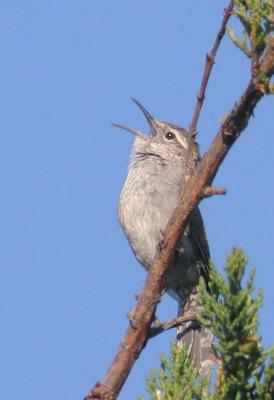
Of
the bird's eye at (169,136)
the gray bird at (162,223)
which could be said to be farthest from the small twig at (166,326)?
the bird's eye at (169,136)

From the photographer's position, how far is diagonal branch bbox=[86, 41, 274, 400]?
3121 millimetres

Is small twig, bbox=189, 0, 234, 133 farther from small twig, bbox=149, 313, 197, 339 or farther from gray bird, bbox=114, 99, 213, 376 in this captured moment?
gray bird, bbox=114, 99, 213, 376

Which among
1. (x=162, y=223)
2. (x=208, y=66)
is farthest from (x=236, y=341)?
(x=162, y=223)

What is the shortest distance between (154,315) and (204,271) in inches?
141

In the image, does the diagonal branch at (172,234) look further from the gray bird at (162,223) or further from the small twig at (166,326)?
the gray bird at (162,223)

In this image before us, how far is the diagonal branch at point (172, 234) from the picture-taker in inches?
123

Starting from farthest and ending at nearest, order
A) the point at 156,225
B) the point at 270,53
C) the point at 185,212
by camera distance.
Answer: the point at 156,225 < the point at 185,212 < the point at 270,53

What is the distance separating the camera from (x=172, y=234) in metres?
3.40

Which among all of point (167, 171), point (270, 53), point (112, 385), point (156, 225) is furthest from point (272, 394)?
point (167, 171)

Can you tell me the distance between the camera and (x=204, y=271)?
7.08 m

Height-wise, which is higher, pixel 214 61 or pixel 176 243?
pixel 214 61

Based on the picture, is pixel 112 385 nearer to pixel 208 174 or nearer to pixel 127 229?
pixel 208 174

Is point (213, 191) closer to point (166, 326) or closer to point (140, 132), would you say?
point (166, 326)

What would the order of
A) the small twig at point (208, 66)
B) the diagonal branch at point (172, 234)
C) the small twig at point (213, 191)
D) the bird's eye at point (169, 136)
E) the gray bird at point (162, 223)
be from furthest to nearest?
the bird's eye at point (169, 136), the gray bird at point (162, 223), the small twig at point (208, 66), the small twig at point (213, 191), the diagonal branch at point (172, 234)
